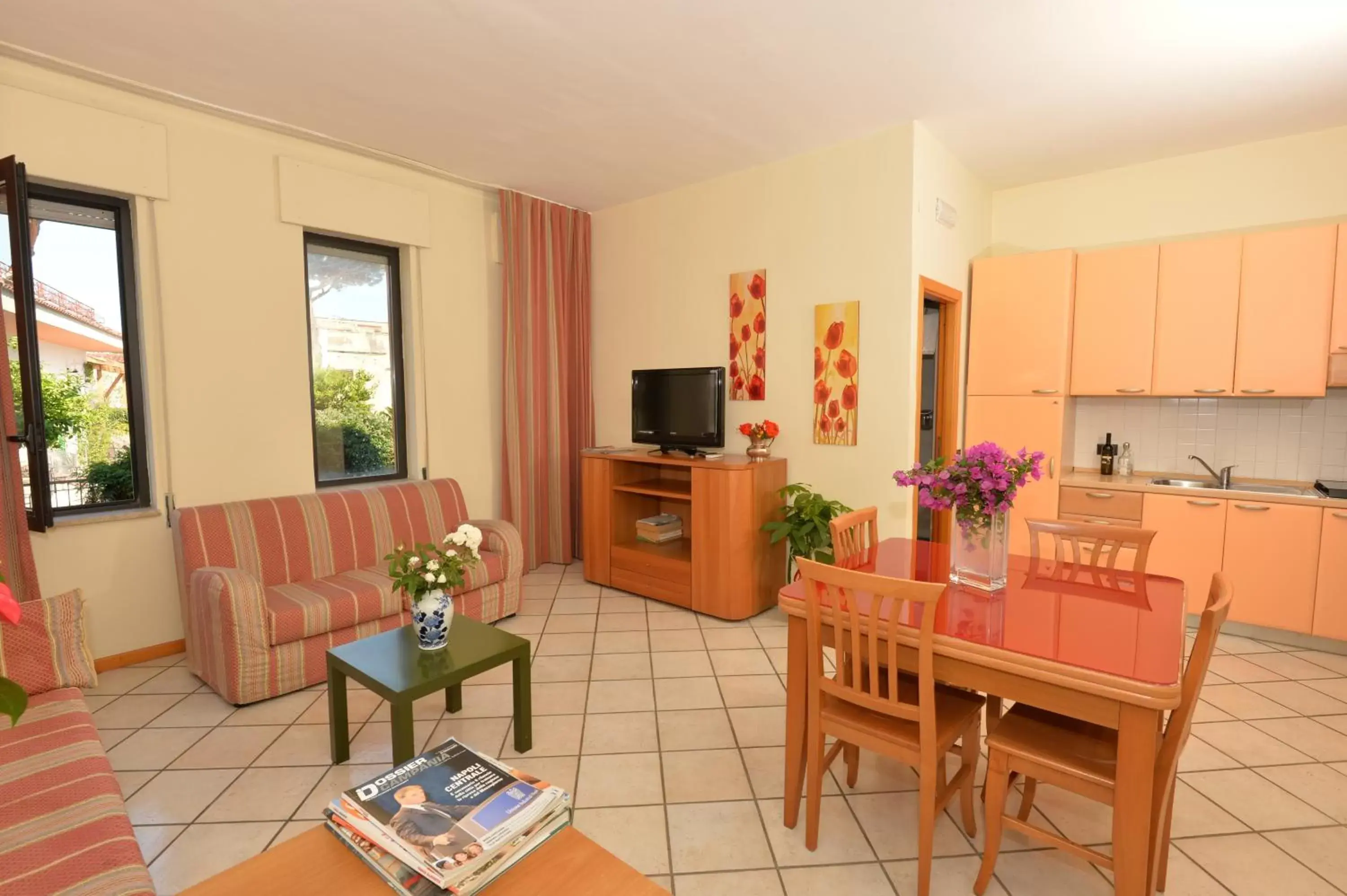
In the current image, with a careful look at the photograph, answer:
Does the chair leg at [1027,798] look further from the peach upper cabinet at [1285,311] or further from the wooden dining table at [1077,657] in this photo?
the peach upper cabinet at [1285,311]

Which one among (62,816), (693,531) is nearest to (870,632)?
(62,816)

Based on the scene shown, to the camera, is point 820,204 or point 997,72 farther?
point 820,204

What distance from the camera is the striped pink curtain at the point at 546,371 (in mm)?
4742

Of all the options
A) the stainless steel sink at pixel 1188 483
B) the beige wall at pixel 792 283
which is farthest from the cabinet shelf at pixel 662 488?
the stainless steel sink at pixel 1188 483

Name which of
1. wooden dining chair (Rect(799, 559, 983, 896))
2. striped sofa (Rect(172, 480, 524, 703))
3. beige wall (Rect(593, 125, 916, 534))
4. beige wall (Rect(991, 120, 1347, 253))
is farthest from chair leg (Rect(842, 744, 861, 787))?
beige wall (Rect(991, 120, 1347, 253))

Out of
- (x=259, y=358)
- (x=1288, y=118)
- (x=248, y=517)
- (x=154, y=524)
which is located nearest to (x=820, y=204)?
(x=1288, y=118)

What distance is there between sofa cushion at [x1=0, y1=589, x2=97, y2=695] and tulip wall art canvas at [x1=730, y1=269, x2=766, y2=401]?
341 cm

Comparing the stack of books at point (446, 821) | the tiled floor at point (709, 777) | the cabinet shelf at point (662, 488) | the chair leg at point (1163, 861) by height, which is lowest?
the tiled floor at point (709, 777)

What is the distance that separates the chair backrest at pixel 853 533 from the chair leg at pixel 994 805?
29.9 inches

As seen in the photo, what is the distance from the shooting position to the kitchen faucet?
12.6 ft

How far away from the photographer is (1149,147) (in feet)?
12.7

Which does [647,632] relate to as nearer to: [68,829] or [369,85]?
[68,829]

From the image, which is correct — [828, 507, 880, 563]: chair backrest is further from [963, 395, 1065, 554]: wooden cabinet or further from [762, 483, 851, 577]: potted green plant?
[963, 395, 1065, 554]: wooden cabinet

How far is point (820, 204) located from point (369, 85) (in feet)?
8.08
